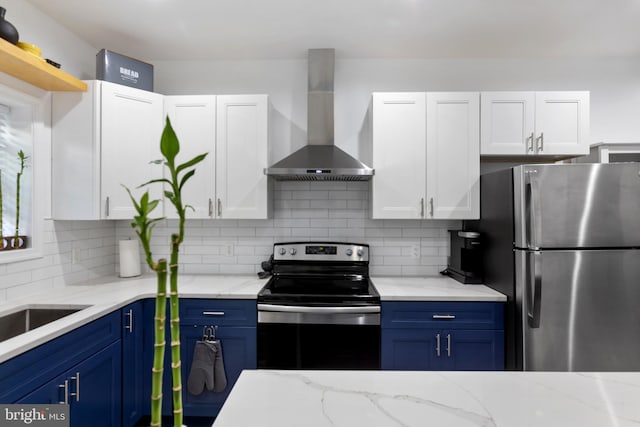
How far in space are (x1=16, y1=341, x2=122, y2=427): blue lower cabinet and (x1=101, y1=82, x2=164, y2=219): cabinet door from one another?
96 cm

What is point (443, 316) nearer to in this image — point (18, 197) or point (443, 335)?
point (443, 335)

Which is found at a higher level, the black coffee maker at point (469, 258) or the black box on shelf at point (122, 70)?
the black box on shelf at point (122, 70)

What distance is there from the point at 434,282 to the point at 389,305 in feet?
1.81

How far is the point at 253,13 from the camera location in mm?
2262

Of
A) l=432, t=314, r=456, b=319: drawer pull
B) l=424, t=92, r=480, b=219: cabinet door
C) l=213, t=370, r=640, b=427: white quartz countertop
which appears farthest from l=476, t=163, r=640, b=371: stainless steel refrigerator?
l=213, t=370, r=640, b=427: white quartz countertop

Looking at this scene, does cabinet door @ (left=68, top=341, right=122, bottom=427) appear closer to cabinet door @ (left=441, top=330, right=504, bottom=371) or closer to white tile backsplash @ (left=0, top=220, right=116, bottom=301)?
white tile backsplash @ (left=0, top=220, right=116, bottom=301)

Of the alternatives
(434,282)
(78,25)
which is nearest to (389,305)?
(434,282)

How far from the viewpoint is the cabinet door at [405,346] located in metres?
2.25

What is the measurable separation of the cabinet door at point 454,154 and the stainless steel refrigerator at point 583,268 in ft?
1.75

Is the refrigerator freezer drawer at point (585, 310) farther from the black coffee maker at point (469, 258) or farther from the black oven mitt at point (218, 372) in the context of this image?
the black oven mitt at point (218, 372)

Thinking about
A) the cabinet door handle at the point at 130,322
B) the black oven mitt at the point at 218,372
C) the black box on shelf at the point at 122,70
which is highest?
the black box on shelf at the point at 122,70

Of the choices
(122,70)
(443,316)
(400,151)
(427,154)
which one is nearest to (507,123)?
(427,154)

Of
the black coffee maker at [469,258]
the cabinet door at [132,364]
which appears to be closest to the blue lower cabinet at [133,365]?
the cabinet door at [132,364]

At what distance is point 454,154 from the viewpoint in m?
2.56
